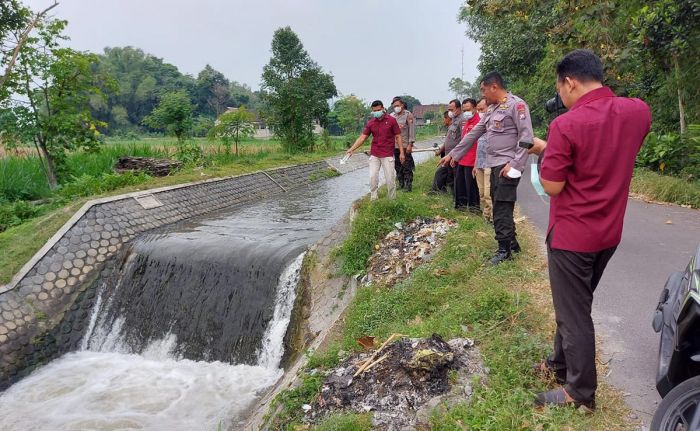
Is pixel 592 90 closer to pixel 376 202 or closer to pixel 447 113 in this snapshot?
pixel 376 202

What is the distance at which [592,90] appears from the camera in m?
2.63

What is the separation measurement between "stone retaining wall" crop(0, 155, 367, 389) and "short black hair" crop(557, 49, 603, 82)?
830cm

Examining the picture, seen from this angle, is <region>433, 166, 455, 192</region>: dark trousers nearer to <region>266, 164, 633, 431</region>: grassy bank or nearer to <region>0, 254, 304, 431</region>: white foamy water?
<region>266, 164, 633, 431</region>: grassy bank

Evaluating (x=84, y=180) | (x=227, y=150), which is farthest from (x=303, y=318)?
(x=227, y=150)

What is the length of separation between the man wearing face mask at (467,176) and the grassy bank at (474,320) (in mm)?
581

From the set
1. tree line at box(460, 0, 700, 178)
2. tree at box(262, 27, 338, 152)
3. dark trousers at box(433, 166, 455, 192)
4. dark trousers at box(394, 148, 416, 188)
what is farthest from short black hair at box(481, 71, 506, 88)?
tree at box(262, 27, 338, 152)

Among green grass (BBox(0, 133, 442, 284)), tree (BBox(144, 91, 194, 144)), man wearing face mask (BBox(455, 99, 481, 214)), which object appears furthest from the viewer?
tree (BBox(144, 91, 194, 144))

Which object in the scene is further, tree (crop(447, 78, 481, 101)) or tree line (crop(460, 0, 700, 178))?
tree (crop(447, 78, 481, 101))

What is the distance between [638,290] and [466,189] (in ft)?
10.9

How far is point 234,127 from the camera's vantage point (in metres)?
19.1

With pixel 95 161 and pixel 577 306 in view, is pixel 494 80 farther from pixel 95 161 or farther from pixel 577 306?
pixel 95 161

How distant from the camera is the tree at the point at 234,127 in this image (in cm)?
1889

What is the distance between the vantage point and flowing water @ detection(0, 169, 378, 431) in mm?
6000

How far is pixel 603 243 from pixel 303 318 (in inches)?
195
